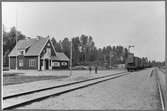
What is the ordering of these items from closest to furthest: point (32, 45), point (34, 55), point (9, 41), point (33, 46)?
point (34, 55)
point (33, 46)
point (32, 45)
point (9, 41)

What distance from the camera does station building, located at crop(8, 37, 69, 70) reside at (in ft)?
123

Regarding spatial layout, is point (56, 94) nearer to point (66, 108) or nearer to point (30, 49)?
point (66, 108)

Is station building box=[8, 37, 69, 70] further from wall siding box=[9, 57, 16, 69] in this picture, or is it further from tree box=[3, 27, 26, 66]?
tree box=[3, 27, 26, 66]

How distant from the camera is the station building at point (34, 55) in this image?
37.3 metres

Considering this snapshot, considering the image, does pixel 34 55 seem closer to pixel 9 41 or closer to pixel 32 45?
pixel 32 45

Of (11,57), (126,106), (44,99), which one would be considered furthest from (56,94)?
(11,57)

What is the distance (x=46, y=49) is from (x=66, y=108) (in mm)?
32672

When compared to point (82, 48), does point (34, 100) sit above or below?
below

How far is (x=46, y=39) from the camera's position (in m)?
39.0

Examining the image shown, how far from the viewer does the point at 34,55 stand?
1471 inches

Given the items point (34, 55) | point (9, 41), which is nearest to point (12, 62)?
point (34, 55)

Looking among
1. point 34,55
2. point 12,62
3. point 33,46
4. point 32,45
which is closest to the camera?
point 34,55

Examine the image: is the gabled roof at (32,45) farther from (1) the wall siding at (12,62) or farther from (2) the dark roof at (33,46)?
(1) the wall siding at (12,62)

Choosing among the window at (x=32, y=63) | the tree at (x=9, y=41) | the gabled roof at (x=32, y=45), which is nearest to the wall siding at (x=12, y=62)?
the gabled roof at (x=32, y=45)
